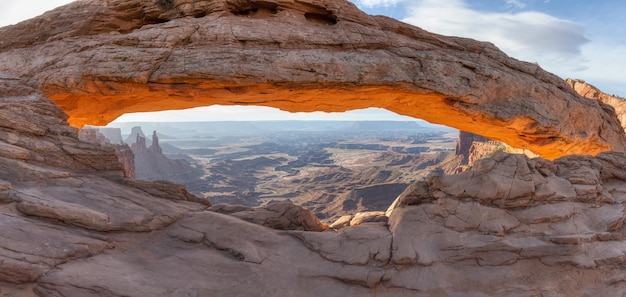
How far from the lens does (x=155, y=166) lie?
127 m

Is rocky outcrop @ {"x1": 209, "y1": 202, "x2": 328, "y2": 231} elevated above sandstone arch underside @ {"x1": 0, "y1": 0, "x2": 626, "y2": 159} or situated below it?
below

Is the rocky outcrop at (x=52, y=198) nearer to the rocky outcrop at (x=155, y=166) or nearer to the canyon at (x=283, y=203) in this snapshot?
the canyon at (x=283, y=203)

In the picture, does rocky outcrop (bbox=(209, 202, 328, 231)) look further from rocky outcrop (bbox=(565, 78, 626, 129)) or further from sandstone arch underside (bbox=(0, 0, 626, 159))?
rocky outcrop (bbox=(565, 78, 626, 129))

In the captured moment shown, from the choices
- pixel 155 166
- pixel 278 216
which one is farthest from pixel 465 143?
pixel 155 166

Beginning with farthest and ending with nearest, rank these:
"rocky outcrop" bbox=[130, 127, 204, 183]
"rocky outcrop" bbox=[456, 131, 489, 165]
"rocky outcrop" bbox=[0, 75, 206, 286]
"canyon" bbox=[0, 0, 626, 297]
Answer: "rocky outcrop" bbox=[130, 127, 204, 183], "rocky outcrop" bbox=[456, 131, 489, 165], "canyon" bbox=[0, 0, 626, 297], "rocky outcrop" bbox=[0, 75, 206, 286]

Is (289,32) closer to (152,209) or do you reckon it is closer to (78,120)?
(152,209)

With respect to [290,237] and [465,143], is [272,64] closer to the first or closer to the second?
[290,237]

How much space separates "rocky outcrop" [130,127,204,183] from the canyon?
378 feet

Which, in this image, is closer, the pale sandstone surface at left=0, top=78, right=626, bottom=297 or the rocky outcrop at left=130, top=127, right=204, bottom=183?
the pale sandstone surface at left=0, top=78, right=626, bottom=297

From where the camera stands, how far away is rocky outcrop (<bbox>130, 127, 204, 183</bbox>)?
122375 mm

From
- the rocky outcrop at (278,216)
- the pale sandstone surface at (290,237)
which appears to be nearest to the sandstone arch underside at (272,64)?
the pale sandstone surface at (290,237)

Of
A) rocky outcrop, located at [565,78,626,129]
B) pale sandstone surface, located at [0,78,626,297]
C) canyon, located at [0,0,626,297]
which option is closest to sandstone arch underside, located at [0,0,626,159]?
canyon, located at [0,0,626,297]

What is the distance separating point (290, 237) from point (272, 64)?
7220 millimetres

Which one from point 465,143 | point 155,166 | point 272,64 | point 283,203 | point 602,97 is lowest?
point 155,166
